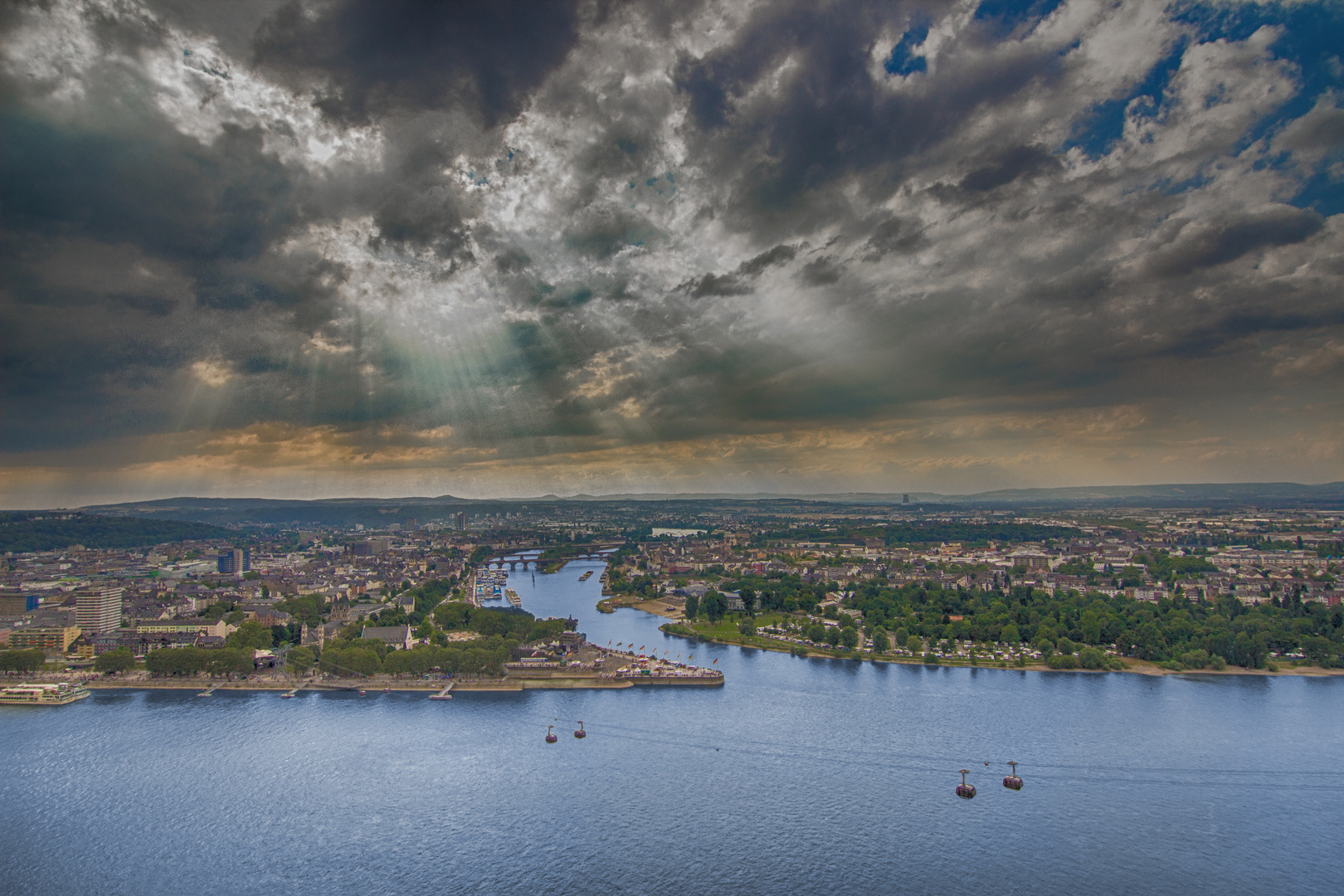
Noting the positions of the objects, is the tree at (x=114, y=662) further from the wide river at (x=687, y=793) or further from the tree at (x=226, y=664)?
the wide river at (x=687, y=793)

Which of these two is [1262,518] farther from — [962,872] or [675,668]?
[962,872]

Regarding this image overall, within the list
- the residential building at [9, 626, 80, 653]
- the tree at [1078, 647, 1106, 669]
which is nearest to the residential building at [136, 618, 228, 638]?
the residential building at [9, 626, 80, 653]

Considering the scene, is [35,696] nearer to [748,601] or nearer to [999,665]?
[748,601]

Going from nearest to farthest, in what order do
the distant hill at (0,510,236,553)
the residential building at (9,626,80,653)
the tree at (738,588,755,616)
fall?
the residential building at (9,626,80,653) → the tree at (738,588,755,616) → the distant hill at (0,510,236,553)

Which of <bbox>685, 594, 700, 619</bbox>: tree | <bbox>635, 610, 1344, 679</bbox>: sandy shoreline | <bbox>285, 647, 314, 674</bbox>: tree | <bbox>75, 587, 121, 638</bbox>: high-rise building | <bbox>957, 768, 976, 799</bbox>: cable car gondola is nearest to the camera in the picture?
<bbox>957, 768, 976, 799</bbox>: cable car gondola

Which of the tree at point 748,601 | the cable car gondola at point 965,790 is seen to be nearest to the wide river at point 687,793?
the cable car gondola at point 965,790

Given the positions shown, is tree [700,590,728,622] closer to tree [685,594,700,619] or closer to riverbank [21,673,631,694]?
tree [685,594,700,619]
